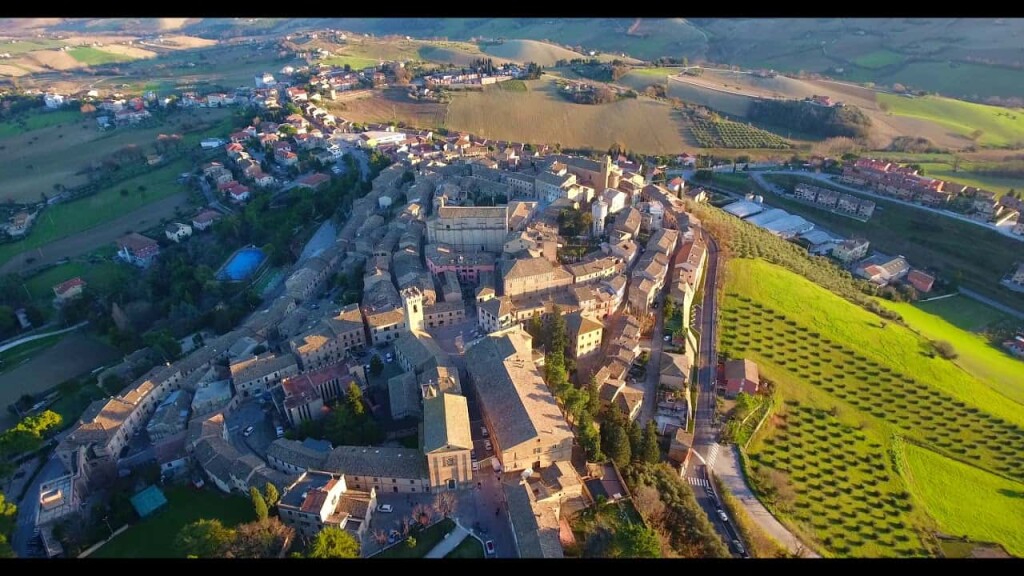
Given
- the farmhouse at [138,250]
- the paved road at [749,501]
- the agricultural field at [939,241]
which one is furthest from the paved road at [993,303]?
the farmhouse at [138,250]

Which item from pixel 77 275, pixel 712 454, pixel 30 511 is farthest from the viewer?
pixel 77 275

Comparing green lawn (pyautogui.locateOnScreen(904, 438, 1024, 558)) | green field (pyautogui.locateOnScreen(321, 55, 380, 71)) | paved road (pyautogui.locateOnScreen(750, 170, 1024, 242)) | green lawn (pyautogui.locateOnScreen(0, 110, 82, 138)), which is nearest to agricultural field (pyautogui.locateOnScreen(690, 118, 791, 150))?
paved road (pyautogui.locateOnScreen(750, 170, 1024, 242))

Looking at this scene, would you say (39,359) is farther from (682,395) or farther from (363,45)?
(363,45)

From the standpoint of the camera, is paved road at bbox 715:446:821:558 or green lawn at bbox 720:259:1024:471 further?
green lawn at bbox 720:259:1024:471

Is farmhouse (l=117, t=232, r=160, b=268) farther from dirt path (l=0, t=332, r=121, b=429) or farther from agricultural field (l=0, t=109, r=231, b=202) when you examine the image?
agricultural field (l=0, t=109, r=231, b=202)

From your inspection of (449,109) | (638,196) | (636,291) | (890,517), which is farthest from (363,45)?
(890,517)

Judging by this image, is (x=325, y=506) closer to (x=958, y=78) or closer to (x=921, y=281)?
(x=921, y=281)

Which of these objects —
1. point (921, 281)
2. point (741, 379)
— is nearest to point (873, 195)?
point (921, 281)
